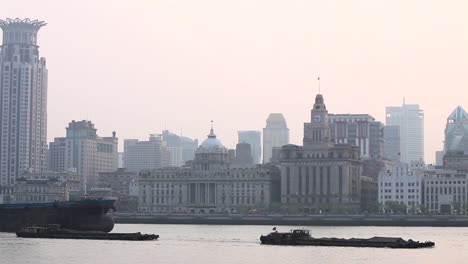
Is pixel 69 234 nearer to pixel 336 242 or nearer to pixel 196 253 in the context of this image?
pixel 196 253

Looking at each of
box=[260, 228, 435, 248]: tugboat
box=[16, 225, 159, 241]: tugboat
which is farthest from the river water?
box=[16, 225, 159, 241]: tugboat

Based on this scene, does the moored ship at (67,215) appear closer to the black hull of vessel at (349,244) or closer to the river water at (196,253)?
the river water at (196,253)

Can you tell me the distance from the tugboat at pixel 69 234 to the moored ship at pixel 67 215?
11.0 meters

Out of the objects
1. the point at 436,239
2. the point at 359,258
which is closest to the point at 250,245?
the point at 359,258

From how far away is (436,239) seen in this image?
190 metres

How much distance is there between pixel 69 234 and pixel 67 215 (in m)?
18.9

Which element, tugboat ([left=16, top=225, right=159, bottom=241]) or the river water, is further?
tugboat ([left=16, top=225, right=159, bottom=241])

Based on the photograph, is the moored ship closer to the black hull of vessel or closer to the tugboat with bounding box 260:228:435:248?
the tugboat with bounding box 260:228:435:248

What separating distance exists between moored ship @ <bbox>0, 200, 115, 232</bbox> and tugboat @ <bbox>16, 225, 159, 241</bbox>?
11.0 m

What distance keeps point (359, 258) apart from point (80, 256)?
30.8 metres

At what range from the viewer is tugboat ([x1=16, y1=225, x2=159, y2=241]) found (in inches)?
6654

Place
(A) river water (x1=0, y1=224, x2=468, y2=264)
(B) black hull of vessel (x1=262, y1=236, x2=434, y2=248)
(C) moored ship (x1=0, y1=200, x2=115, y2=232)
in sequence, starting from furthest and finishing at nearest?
(C) moored ship (x1=0, y1=200, x2=115, y2=232), (B) black hull of vessel (x1=262, y1=236, x2=434, y2=248), (A) river water (x1=0, y1=224, x2=468, y2=264)

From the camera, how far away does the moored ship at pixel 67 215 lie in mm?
189625

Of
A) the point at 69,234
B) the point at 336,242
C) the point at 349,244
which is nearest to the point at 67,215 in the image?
the point at 69,234
